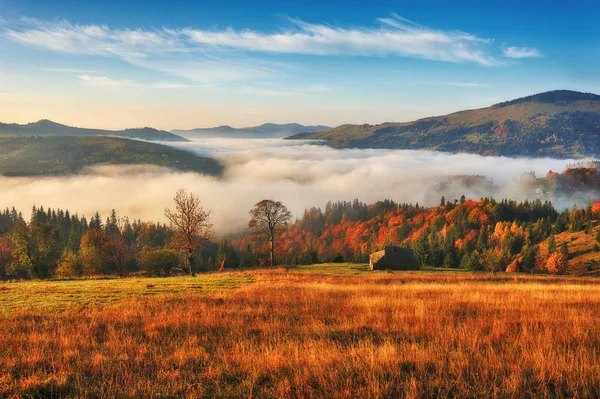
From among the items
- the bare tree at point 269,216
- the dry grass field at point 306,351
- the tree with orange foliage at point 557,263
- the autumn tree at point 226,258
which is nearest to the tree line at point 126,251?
the bare tree at point 269,216

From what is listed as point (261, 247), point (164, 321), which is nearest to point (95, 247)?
point (261, 247)

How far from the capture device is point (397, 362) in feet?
24.5

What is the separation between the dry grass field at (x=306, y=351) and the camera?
259 inches

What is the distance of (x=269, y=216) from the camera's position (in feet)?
210

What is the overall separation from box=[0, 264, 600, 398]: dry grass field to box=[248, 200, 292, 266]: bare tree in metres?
48.1

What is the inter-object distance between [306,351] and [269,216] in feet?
183

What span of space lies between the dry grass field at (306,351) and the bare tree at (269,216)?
48099 mm

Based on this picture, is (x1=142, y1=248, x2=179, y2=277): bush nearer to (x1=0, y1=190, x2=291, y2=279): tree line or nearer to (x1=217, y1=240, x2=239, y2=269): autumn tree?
(x1=0, y1=190, x2=291, y2=279): tree line

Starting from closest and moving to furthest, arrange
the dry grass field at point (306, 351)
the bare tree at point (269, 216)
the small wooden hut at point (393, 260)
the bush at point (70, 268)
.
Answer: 1. the dry grass field at point (306, 351)
2. the bare tree at point (269, 216)
3. the small wooden hut at point (393, 260)
4. the bush at point (70, 268)

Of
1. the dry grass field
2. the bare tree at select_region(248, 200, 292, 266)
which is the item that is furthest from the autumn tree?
the dry grass field

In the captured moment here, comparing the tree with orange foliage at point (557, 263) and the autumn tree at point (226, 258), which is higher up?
the autumn tree at point (226, 258)

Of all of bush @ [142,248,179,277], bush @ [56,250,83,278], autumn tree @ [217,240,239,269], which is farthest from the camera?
autumn tree @ [217,240,239,269]

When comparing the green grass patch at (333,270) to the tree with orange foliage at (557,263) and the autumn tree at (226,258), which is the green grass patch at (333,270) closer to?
the autumn tree at (226,258)

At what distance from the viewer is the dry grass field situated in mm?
6582
